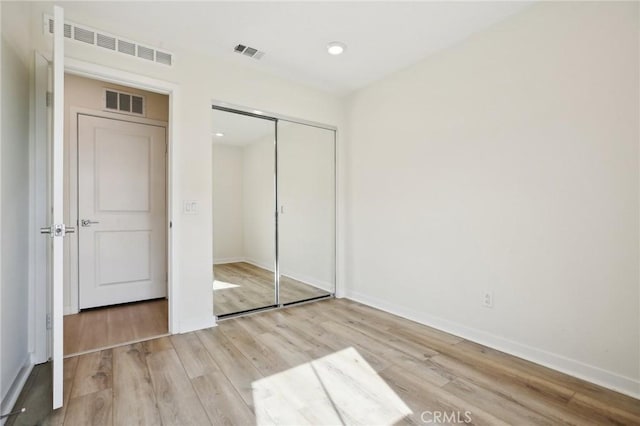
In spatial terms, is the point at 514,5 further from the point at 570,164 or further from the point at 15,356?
the point at 15,356

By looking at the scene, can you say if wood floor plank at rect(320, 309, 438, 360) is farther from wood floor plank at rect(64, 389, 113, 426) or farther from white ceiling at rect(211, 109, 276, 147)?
white ceiling at rect(211, 109, 276, 147)

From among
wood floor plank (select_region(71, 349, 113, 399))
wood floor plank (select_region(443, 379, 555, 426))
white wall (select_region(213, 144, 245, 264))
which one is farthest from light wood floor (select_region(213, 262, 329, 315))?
wood floor plank (select_region(443, 379, 555, 426))

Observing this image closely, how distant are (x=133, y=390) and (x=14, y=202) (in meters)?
1.31

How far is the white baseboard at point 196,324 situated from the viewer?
2709 mm

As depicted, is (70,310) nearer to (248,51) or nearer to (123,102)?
(123,102)

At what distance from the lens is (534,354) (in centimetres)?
219

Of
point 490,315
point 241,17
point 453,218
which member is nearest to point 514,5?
point 453,218

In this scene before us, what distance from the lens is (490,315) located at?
2.46m

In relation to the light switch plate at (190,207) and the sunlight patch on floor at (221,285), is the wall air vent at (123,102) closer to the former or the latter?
the light switch plate at (190,207)

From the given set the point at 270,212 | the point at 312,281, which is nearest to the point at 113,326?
the point at 270,212

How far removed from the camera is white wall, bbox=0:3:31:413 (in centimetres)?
165

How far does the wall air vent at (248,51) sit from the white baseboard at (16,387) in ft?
9.26

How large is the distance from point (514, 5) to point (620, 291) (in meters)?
2.01

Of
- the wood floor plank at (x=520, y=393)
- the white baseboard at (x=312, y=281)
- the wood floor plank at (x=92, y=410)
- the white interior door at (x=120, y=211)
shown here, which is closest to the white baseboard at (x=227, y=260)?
the white baseboard at (x=312, y=281)
